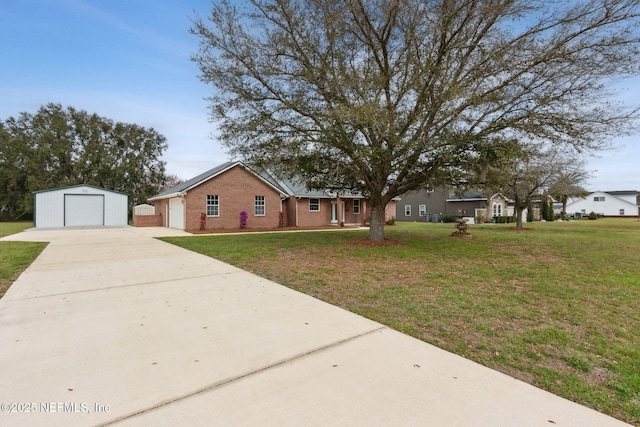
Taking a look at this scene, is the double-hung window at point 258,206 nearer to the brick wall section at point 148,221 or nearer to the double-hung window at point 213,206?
the double-hung window at point 213,206

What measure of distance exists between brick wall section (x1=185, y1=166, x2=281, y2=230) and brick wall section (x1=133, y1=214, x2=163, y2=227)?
737 cm

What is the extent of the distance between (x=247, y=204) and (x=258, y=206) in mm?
875

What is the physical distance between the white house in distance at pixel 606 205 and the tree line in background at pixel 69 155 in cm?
7183

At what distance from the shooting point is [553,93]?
8.64 meters

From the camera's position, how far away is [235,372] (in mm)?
2713

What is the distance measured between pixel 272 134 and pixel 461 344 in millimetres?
9117

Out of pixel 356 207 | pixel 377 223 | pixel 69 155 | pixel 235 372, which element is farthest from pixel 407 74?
pixel 69 155

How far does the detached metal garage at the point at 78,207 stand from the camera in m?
22.9

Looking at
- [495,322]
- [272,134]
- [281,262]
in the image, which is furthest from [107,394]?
[272,134]

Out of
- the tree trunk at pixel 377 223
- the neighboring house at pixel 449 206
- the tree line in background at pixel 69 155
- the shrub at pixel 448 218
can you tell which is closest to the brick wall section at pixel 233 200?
the tree trunk at pixel 377 223

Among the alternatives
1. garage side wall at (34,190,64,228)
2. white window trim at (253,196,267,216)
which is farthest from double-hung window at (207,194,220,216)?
garage side wall at (34,190,64,228)

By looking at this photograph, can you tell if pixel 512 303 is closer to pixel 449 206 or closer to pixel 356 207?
pixel 356 207

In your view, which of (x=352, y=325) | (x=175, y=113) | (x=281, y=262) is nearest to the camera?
(x=352, y=325)

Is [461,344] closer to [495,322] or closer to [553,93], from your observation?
[495,322]
